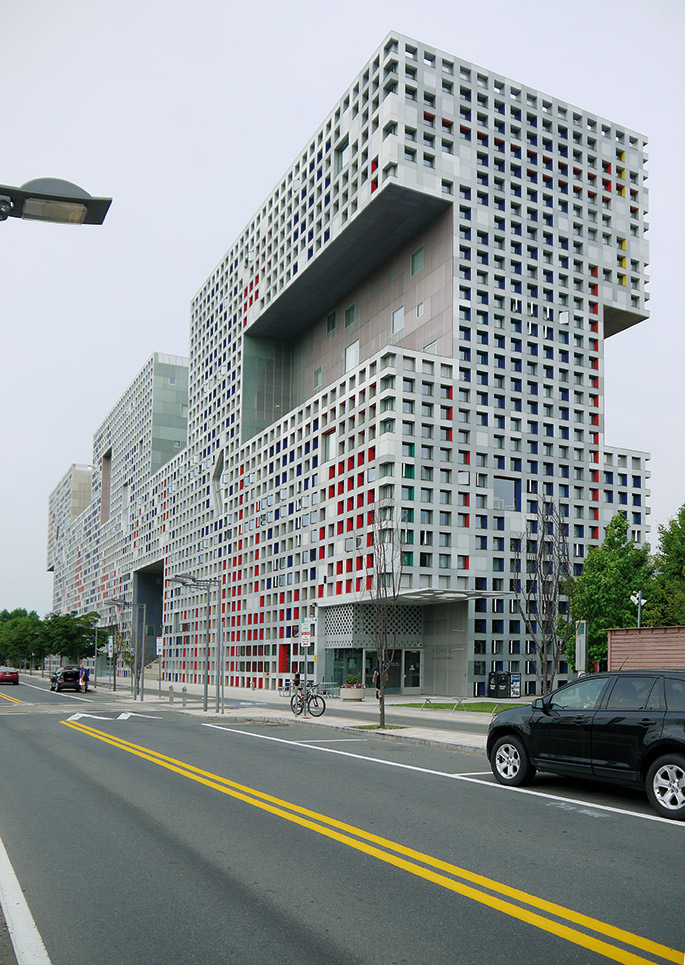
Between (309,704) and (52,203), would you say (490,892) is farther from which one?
(309,704)

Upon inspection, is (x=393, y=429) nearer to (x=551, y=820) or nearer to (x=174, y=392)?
(x=551, y=820)

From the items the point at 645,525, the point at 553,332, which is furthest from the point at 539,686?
the point at 553,332

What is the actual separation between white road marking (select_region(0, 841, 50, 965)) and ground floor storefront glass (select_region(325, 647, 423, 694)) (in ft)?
151

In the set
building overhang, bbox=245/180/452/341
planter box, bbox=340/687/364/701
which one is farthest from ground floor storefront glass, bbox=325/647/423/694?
building overhang, bbox=245/180/452/341

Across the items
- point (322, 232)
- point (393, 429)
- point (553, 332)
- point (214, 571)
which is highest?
point (322, 232)

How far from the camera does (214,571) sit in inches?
Result: 3324

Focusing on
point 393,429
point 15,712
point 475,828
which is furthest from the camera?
point 393,429

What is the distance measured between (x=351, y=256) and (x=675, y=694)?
55.9 m

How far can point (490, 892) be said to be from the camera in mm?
6957

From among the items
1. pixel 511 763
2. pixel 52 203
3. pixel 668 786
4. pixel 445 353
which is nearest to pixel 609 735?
pixel 668 786

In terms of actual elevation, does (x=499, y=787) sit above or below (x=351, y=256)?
below

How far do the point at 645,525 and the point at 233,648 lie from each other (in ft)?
119

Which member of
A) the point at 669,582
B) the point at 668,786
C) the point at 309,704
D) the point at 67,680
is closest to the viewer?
the point at 668,786

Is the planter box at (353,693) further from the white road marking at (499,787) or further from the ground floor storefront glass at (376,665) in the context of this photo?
the white road marking at (499,787)
